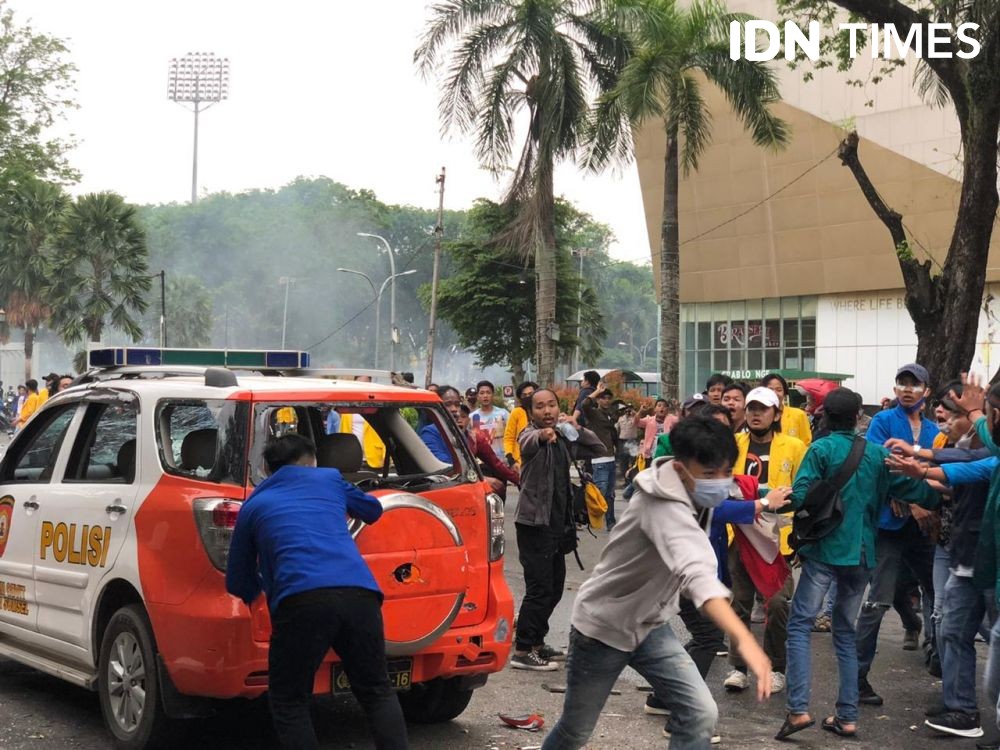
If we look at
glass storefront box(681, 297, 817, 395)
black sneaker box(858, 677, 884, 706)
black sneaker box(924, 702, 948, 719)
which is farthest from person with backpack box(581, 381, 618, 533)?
glass storefront box(681, 297, 817, 395)

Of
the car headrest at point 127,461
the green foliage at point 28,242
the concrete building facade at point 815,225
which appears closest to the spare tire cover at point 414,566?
the car headrest at point 127,461

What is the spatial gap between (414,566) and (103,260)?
44.0 metres

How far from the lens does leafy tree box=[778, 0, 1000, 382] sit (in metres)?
14.5

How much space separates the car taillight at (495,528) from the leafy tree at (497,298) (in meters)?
33.8

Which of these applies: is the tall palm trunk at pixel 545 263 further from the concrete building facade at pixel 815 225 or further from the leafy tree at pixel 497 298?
the concrete building facade at pixel 815 225

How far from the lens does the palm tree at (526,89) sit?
2755 centimetres

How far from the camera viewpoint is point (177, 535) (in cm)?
537

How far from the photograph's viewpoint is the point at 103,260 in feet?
155

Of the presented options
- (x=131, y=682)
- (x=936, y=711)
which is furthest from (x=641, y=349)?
(x=131, y=682)

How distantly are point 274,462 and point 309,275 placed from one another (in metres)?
92.5

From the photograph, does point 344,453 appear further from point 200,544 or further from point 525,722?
point 525,722

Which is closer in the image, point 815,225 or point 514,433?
point 514,433

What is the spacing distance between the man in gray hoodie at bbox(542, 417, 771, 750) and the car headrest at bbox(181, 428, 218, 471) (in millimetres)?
1905

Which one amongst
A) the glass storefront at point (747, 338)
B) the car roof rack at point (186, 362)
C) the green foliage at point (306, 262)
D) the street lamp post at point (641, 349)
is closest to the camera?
the car roof rack at point (186, 362)
